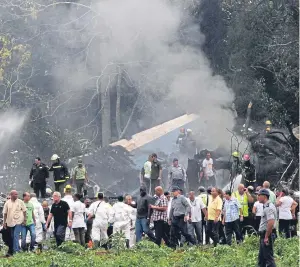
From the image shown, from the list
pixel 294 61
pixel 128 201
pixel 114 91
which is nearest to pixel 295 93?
pixel 294 61

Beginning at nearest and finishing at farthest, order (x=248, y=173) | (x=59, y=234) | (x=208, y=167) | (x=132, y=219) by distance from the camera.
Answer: (x=59, y=234), (x=132, y=219), (x=248, y=173), (x=208, y=167)

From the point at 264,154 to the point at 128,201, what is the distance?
1160 centimetres

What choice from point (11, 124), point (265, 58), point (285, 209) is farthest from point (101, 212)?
point (11, 124)

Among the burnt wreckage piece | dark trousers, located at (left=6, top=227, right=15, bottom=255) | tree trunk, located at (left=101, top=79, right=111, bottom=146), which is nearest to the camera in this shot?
dark trousers, located at (left=6, top=227, right=15, bottom=255)

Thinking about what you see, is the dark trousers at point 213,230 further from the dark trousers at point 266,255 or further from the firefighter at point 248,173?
the firefighter at point 248,173

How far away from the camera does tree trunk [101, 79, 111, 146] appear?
140 feet

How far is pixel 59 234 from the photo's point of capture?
2327 cm

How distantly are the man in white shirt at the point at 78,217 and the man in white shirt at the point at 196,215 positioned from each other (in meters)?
→ 2.19

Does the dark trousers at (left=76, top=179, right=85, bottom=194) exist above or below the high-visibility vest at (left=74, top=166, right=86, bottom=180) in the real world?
below

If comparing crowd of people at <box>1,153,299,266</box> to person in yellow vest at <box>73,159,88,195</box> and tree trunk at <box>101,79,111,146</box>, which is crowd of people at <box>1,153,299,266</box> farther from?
tree trunk at <box>101,79,111,146</box>

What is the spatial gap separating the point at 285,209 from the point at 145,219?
110 inches

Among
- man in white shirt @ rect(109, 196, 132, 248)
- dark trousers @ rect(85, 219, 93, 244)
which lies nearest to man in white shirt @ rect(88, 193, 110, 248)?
man in white shirt @ rect(109, 196, 132, 248)

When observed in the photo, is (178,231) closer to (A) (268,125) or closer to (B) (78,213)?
(B) (78,213)

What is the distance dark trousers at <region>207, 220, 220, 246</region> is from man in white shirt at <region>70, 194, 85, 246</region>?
254 cm
